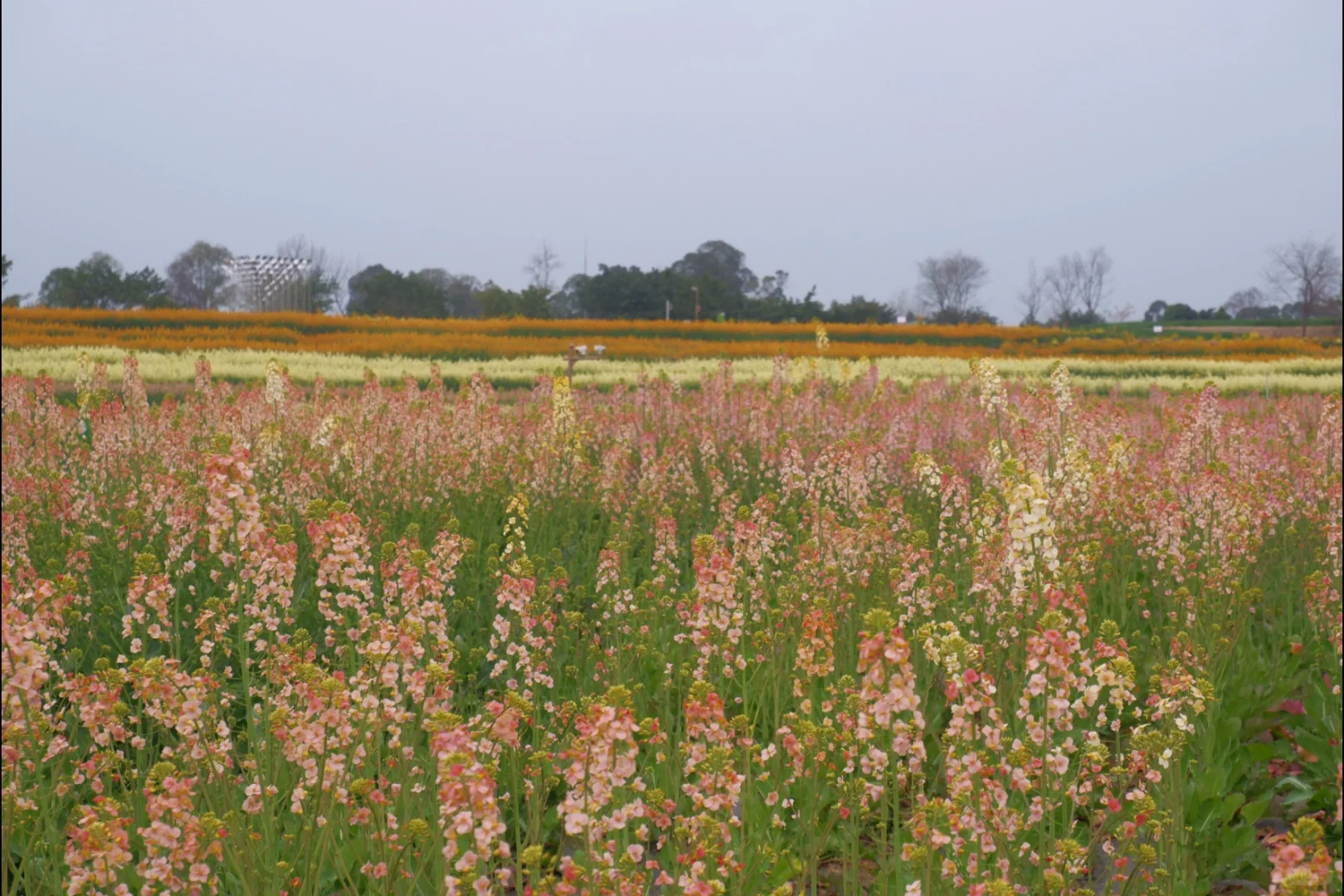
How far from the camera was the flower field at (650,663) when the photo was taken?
2.64 m

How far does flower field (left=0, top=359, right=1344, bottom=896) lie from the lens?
104 inches

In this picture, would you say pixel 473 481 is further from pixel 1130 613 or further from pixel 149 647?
pixel 1130 613

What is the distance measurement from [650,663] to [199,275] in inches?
3109

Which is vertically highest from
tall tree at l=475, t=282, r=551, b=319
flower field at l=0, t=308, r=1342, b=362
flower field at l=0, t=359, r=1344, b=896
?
tall tree at l=475, t=282, r=551, b=319

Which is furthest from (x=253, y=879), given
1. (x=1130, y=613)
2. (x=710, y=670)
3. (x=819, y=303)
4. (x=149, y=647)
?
(x=819, y=303)

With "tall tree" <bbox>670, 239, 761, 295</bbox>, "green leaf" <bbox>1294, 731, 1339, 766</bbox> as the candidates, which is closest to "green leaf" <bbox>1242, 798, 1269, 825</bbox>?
"green leaf" <bbox>1294, 731, 1339, 766</bbox>

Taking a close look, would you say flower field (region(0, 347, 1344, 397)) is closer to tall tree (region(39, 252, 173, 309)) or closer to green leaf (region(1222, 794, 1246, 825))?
green leaf (region(1222, 794, 1246, 825))

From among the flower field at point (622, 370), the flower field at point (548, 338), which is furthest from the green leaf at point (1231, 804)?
the flower field at point (548, 338)

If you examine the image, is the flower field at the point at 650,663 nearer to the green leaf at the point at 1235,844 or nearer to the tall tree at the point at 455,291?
the green leaf at the point at 1235,844

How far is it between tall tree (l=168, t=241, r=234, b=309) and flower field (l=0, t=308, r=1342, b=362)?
37708 mm

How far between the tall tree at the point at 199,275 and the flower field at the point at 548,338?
37.7m

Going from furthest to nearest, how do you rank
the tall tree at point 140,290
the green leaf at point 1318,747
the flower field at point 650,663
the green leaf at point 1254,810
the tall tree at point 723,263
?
the tall tree at point 723,263, the tall tree at point 140,290, the green leaf at point 1318,747, the green leaf at point 1254,810, the flower field at point 650,663

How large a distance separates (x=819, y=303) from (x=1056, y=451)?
5138 cm

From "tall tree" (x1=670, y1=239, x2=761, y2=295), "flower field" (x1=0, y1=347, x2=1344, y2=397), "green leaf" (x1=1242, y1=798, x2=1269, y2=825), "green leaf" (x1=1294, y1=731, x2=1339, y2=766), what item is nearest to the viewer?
"green leaf" (x1=1242, y1=798, x2=1269, y2=825)
